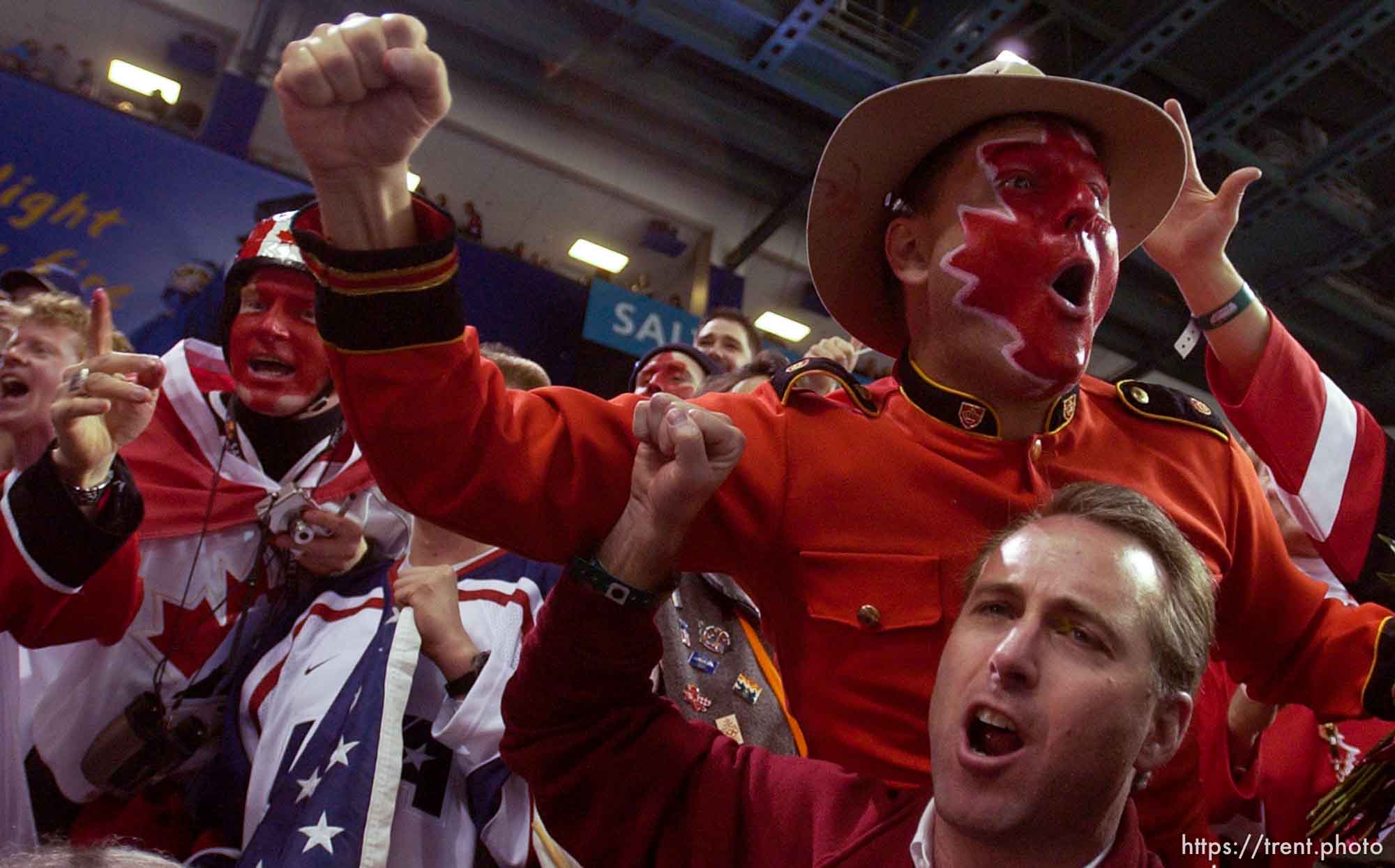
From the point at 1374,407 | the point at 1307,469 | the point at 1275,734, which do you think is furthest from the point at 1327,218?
the point at 1307,469

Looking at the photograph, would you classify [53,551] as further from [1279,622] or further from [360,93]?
[1279,622]

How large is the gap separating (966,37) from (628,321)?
270cm

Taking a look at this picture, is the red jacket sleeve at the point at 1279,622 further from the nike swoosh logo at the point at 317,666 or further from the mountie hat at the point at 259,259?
the mountie hat at the point at 259,259

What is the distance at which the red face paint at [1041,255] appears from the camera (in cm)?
129

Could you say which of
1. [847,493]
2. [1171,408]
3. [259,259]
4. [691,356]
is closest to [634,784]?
[847,493]

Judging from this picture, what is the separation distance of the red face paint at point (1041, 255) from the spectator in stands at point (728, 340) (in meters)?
2.34

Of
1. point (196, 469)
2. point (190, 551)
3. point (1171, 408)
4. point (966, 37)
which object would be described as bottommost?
point (190, 551)

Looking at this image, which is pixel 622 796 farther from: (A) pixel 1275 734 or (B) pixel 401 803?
(A) pixel 1275 734

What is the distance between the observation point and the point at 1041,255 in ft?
4.26

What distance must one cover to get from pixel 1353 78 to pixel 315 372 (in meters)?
5.73

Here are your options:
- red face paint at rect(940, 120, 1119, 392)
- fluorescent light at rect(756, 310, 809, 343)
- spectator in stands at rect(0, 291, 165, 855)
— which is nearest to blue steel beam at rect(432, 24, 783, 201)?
fluorescent light at rect(756, 310, 809, 343)

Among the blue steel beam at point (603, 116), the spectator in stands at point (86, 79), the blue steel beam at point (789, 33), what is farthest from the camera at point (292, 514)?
the blue steel beam at point (603, 116)

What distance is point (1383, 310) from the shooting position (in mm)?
7172

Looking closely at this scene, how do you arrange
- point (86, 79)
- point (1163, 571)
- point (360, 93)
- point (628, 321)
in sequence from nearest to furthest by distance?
1. point (360, 93)
2. point (1163, 571)
3. point (86, 79)
4. point (628, 321)
